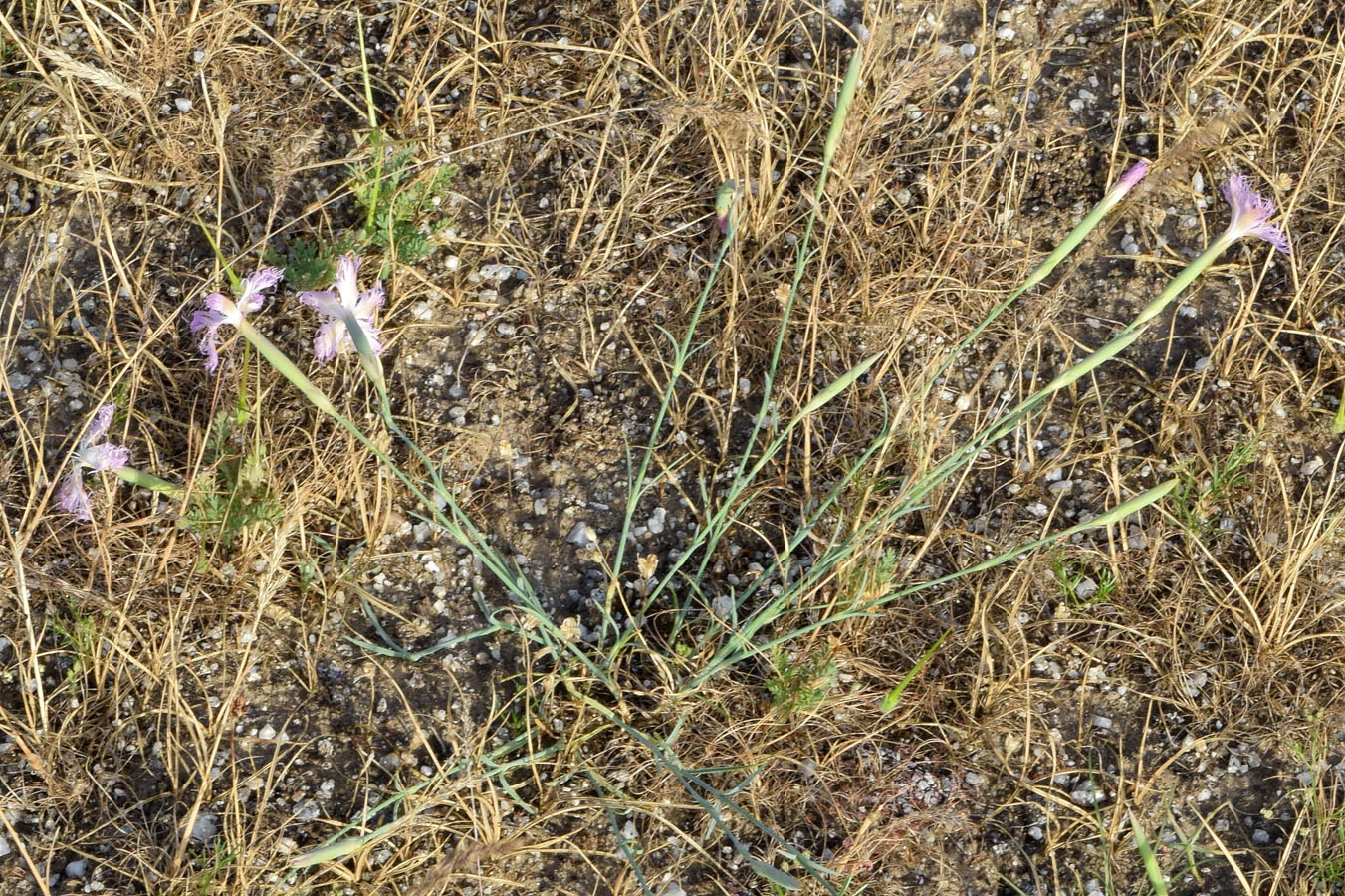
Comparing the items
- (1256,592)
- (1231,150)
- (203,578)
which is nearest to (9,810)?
(203,578)

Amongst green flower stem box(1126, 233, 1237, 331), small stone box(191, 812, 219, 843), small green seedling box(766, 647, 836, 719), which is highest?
green flower stem box(1126, 233, 1237, 331)

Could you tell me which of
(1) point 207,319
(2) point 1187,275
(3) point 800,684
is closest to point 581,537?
(3) point 800,684

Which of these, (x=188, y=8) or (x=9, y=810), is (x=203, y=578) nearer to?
(x=9, y=810)

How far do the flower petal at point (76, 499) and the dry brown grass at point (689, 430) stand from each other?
0.03m

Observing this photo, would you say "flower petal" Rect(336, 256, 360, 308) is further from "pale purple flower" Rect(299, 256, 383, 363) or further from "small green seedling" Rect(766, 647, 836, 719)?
"small green seedling" Rect(766, 647, 836, 719)

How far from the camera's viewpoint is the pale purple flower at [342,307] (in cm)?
149

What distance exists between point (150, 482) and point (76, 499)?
0.12 metres

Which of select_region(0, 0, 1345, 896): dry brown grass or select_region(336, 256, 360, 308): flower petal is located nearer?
select_region(336, 256, 360, 308): flower petal

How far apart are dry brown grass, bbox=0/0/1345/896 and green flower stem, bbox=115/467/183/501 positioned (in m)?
0.04

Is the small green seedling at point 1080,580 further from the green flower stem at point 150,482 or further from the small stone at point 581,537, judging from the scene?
the green flower stem at point 150,482

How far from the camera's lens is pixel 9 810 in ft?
5.19

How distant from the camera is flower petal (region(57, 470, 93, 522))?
5.53 feet

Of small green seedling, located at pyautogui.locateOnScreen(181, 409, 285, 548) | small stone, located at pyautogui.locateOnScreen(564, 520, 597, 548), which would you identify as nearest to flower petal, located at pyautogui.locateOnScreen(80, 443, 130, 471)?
small green seedling, located at pyautogui.locateOnScreen(181, 409, 285, 548)

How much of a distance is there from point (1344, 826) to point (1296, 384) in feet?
2.44
